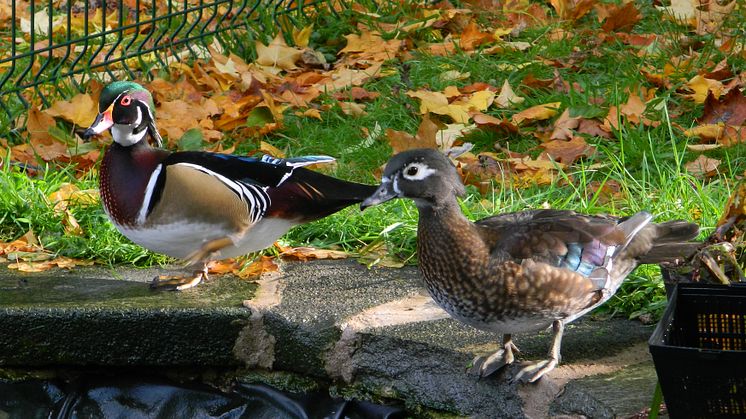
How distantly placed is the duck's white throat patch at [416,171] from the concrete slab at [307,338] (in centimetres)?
52

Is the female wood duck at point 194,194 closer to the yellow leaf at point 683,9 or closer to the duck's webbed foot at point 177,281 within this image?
the duck's webbed foot at point 177,281

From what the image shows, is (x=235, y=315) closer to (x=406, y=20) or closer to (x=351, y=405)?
(x=351, y=405)

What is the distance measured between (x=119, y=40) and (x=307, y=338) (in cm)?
256

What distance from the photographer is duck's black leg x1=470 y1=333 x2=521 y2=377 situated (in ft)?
9.33

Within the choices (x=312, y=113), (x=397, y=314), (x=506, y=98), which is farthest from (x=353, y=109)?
(x=397, y=314)

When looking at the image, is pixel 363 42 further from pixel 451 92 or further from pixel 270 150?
pixel 270 150

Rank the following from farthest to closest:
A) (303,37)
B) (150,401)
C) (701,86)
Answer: (303,37) → (701,86) → (150,401)

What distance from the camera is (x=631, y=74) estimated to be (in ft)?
16.3

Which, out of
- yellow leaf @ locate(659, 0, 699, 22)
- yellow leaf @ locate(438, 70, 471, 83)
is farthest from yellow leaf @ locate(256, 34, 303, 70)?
yellow leaf @ locate(659, 0, 699, 22)

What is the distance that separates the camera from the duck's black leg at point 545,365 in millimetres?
2812

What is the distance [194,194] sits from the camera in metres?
3.37

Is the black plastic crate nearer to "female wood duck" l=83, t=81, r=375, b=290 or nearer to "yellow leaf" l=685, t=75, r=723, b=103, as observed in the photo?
"female wood duck" l=83, t=81, r=375, b=290

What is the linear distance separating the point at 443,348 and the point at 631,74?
241 centimetres

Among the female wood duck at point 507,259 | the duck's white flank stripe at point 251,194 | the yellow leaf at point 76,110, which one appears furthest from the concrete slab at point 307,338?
the yellow leaf at point 76,110
